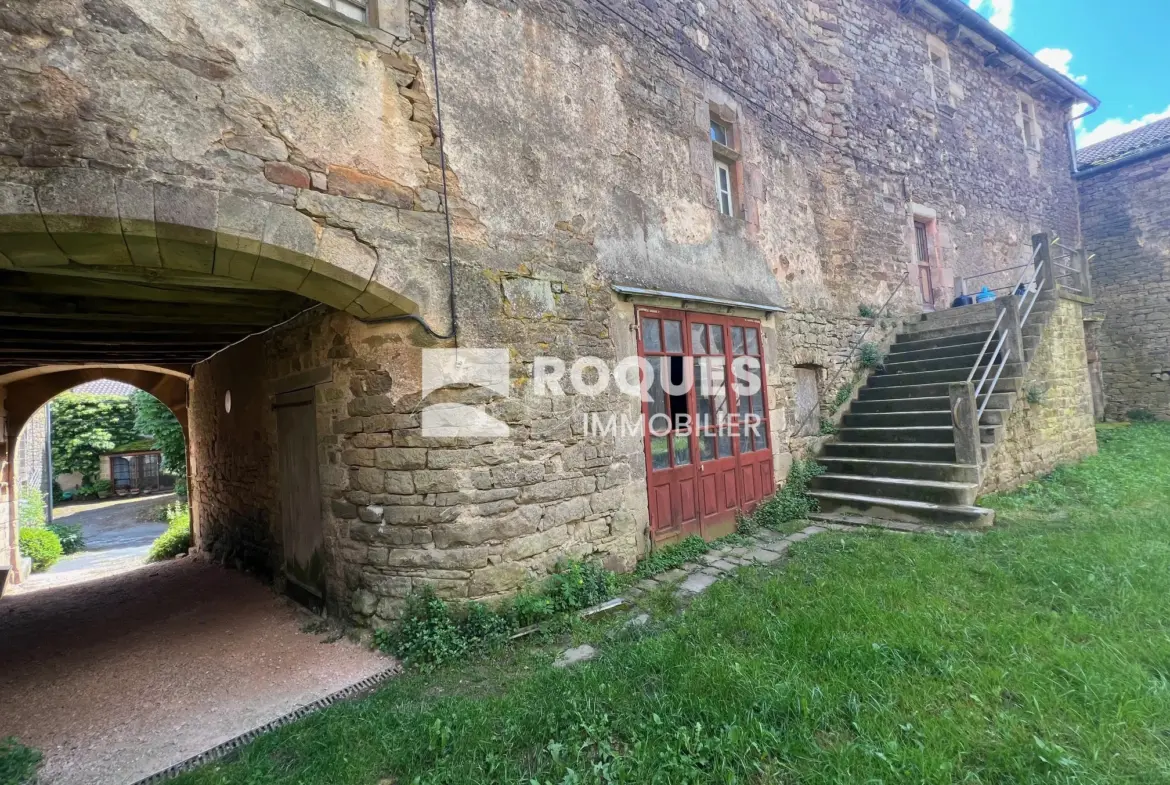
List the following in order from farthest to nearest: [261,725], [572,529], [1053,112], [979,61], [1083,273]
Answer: [1053,112]
[979,61]
[1083,273]
[572,529]
[261,725]

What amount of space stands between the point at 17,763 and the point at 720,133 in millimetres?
8206

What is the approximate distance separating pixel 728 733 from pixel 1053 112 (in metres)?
18.6

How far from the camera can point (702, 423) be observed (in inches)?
232

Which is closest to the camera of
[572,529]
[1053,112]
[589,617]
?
[589,617]

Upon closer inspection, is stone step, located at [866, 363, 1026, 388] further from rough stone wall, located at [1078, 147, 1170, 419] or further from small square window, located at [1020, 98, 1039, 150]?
small square window, located at [1020, 98, 1039, 150]

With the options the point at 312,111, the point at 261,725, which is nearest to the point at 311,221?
the point at 312,111

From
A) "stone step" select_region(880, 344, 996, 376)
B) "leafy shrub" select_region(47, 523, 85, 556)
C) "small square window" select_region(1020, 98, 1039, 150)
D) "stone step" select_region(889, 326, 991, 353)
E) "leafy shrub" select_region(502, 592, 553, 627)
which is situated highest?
"small square window" select_region(1020, 98, 1039, 150)

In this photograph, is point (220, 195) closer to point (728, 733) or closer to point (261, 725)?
point (261, 725)

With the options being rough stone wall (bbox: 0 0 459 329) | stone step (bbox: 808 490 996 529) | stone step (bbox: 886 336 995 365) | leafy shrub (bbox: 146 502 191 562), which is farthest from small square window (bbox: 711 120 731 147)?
leafy shrub (bbox: 146 502 191 562)

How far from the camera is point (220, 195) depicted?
117 inches

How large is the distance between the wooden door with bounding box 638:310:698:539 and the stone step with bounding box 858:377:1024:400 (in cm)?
396

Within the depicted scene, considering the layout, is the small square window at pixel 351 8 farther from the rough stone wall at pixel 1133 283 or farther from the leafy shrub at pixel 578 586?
the rough stone wall at pixel 1133 283

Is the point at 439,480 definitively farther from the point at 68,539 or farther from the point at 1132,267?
the point at 1132,267

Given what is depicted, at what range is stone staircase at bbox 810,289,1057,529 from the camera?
6.00 metres
